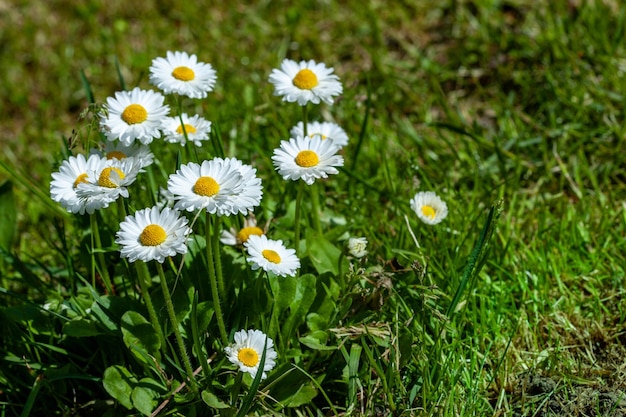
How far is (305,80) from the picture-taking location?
207 centimetres

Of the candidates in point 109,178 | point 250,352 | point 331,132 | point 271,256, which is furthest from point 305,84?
point 250,352

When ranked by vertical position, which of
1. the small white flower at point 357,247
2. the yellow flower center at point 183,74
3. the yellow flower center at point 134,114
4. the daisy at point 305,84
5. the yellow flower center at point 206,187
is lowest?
the yellow flower center at point 206,187

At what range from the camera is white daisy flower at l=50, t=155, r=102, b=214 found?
1740 millimetres

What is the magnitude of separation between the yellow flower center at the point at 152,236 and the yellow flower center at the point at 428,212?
0.85m

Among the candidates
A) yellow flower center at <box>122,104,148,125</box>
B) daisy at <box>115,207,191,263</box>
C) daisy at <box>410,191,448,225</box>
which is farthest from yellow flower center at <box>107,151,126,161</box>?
daisy at <box>410,191,448,225</box>

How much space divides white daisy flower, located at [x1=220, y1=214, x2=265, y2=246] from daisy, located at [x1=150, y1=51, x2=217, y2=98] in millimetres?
395

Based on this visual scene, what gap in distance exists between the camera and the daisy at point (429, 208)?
6.98 feet

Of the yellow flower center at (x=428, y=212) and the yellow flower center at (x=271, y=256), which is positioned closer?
the yellow flower center at (x=271, y=256)

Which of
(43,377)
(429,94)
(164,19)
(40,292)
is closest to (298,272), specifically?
(43,377)

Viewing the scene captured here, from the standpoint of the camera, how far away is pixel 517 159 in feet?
8.89

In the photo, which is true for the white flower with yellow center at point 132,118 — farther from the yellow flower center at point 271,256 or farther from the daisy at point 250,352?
the daisy at point 250,352

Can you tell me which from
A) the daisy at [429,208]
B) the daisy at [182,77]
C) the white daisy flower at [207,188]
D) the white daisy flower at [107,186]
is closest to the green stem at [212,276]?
the white daisy flower at [207,188]

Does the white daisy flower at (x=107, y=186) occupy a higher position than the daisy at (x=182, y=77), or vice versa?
the daisy at (x=182, y=77)

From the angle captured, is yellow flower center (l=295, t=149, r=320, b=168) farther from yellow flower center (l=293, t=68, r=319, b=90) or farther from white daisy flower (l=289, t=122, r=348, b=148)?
white daisy flower (l=289, t=122, r=348, b=148)
